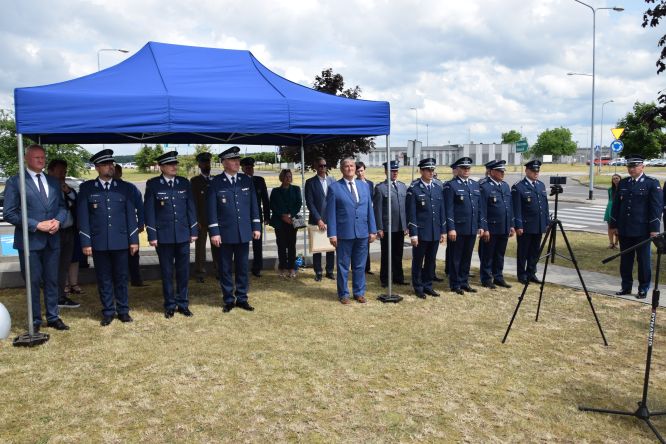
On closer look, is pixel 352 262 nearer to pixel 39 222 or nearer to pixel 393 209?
pixel 393 209

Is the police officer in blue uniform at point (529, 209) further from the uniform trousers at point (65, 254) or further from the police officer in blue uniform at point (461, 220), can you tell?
the uniform trousers at point (65, 254)

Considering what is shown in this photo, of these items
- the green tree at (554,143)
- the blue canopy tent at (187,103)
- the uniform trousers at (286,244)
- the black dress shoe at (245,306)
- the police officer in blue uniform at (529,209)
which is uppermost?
the green tree at (554,143)

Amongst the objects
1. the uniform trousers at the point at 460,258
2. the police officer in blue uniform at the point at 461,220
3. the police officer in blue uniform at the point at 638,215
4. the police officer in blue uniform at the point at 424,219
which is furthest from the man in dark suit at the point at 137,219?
the police officer in blue uniform at the point at 638,215

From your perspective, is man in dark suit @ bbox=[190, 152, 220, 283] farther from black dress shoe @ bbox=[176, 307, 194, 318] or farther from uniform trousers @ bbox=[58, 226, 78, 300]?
uniform trousers @ bbox=[58, 226, 78, 300]

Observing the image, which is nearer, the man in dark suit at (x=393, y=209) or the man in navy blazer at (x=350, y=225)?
the man in navy blazer at (x=350, y=225)

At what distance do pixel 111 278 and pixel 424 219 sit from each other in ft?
13.3

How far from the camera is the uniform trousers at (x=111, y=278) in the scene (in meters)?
5.90

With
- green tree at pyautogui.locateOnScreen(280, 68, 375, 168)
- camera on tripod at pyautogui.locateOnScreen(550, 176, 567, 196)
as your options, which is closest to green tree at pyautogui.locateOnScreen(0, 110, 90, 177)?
green tree at pyautogui.locateOnScreen(280, 68, 375, 168)

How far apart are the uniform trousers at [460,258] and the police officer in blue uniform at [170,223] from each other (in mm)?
3626

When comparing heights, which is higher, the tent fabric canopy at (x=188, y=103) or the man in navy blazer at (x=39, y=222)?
the tent fabric canopy at (x=188, y=103)

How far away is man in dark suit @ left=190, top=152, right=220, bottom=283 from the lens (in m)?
7.95

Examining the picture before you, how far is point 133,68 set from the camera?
6.39 metres

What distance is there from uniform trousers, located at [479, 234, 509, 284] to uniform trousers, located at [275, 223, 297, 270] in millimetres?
2897

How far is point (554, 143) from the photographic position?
3898 inches
